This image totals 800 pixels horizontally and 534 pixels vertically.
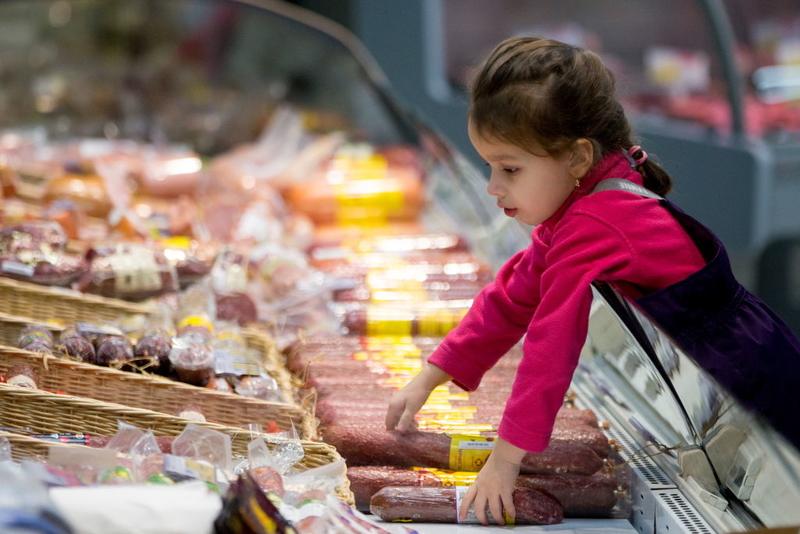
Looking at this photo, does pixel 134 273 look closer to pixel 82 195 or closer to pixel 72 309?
pixel 72 309

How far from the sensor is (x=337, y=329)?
308cm

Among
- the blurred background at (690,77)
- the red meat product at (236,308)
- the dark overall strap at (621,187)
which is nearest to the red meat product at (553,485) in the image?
the dark overall strap at (621,187)

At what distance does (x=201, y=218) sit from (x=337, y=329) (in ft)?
4.49

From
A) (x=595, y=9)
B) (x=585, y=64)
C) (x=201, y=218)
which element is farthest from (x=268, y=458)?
(x=595, y=9)

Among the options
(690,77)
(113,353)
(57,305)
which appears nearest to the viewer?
(113,353)

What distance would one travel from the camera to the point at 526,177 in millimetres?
1918

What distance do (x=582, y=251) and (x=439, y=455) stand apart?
62 centimetres

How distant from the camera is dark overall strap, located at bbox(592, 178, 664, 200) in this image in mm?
1923

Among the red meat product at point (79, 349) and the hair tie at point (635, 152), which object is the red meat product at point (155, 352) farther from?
the hair tie at point (635, 152)

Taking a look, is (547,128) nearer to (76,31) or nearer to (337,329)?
(337,329)

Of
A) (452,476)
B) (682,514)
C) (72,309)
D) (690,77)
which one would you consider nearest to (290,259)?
(72,309)

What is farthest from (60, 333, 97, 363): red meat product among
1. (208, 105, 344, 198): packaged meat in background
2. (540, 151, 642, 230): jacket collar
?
(208, 105, 344, 198): packaged meat in background

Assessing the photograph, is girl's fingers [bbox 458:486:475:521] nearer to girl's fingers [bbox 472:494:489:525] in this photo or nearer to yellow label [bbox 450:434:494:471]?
girl's fingers [bbox 472:494:489:525]

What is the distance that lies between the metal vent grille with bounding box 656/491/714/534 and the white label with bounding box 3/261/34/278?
Answer: 1963mm
